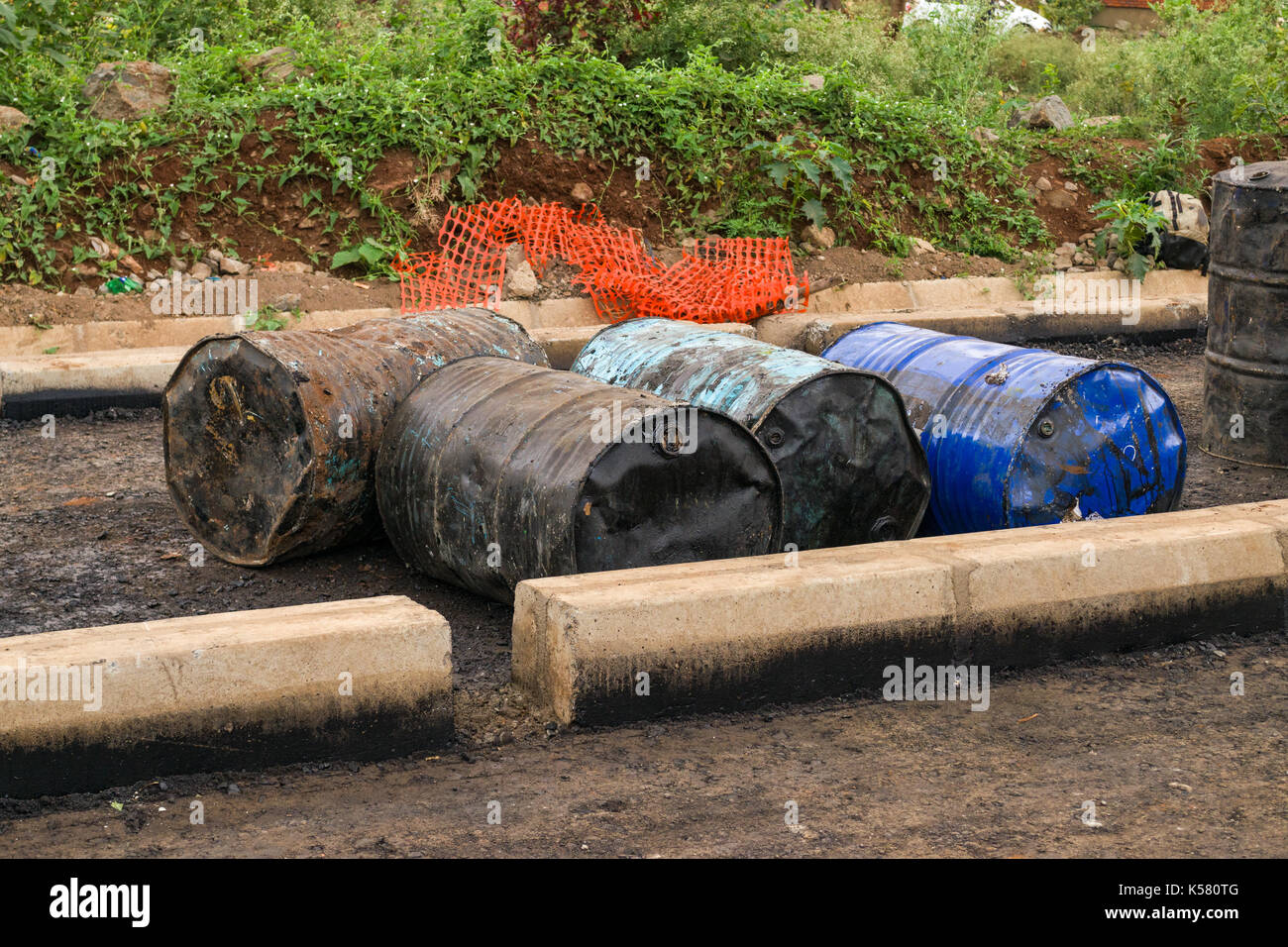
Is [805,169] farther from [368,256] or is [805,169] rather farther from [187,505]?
[187,505]

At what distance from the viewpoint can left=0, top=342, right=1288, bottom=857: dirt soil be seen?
339 centimetres

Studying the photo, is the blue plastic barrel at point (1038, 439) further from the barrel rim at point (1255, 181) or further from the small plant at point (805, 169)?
the small plant at point (805, 169)

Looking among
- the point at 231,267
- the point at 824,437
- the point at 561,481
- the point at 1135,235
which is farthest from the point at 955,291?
the point at 561,481

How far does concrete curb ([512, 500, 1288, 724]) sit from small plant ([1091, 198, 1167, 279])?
239 inches

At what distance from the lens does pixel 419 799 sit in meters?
3.63

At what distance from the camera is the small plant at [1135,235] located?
10594mm

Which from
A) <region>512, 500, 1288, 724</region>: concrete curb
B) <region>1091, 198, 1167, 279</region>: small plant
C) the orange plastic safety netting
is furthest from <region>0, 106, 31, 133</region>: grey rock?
<region>1091, 198, 1167, 279</region>: small plant

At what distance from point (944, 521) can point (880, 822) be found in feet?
7.21

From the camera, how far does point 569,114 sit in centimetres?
1038

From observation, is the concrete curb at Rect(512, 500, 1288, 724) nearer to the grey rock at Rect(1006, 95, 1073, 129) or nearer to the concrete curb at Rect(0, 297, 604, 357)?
the concrete curb at Rect(0, 297, 604, 357)

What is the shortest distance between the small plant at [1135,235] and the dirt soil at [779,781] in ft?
21.1

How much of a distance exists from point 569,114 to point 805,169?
185 centimetres

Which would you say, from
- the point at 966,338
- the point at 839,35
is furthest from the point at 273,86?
the point at 966,338

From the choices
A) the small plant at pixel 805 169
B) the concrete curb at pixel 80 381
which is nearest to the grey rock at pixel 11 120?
the concrete curb at pixel 80 381
